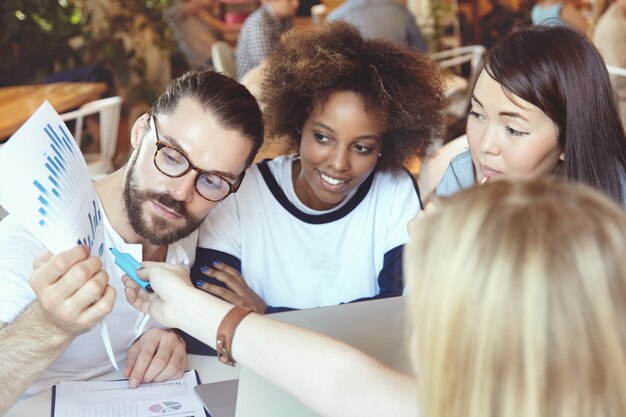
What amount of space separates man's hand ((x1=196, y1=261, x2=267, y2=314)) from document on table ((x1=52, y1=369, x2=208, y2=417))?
0.31m

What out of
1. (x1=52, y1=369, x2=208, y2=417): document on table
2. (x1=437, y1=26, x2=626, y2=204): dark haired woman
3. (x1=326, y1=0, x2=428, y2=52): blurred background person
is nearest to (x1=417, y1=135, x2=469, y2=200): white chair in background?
(x1=437, y1=26, x2=626, y2=204): dark haired woman

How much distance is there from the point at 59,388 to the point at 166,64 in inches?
189

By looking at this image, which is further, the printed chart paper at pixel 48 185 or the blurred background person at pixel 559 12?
the blurred background person at pixel 559 12

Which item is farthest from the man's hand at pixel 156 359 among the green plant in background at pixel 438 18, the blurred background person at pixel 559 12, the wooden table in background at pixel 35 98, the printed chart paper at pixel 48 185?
the green plant in background at pixel 438 18

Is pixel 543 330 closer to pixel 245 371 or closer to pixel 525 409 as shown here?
pixel 525 409

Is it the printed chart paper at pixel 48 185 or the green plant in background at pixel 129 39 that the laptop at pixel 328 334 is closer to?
the printed chart paper at pixel 48 185

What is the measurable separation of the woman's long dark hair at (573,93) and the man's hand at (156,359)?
0.88 m

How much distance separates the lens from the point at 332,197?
1.91 metres

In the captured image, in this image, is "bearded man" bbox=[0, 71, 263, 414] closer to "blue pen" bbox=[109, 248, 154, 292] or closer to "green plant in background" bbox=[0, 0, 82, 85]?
"blue pen" bbox=[109, 248, 154, 292]

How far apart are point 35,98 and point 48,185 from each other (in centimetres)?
341

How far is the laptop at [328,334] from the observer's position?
3.87 ft

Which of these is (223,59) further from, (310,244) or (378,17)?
(310,244)

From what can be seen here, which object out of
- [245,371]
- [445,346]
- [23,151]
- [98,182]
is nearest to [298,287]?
[98,182]

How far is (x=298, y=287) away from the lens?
193 centimetres
